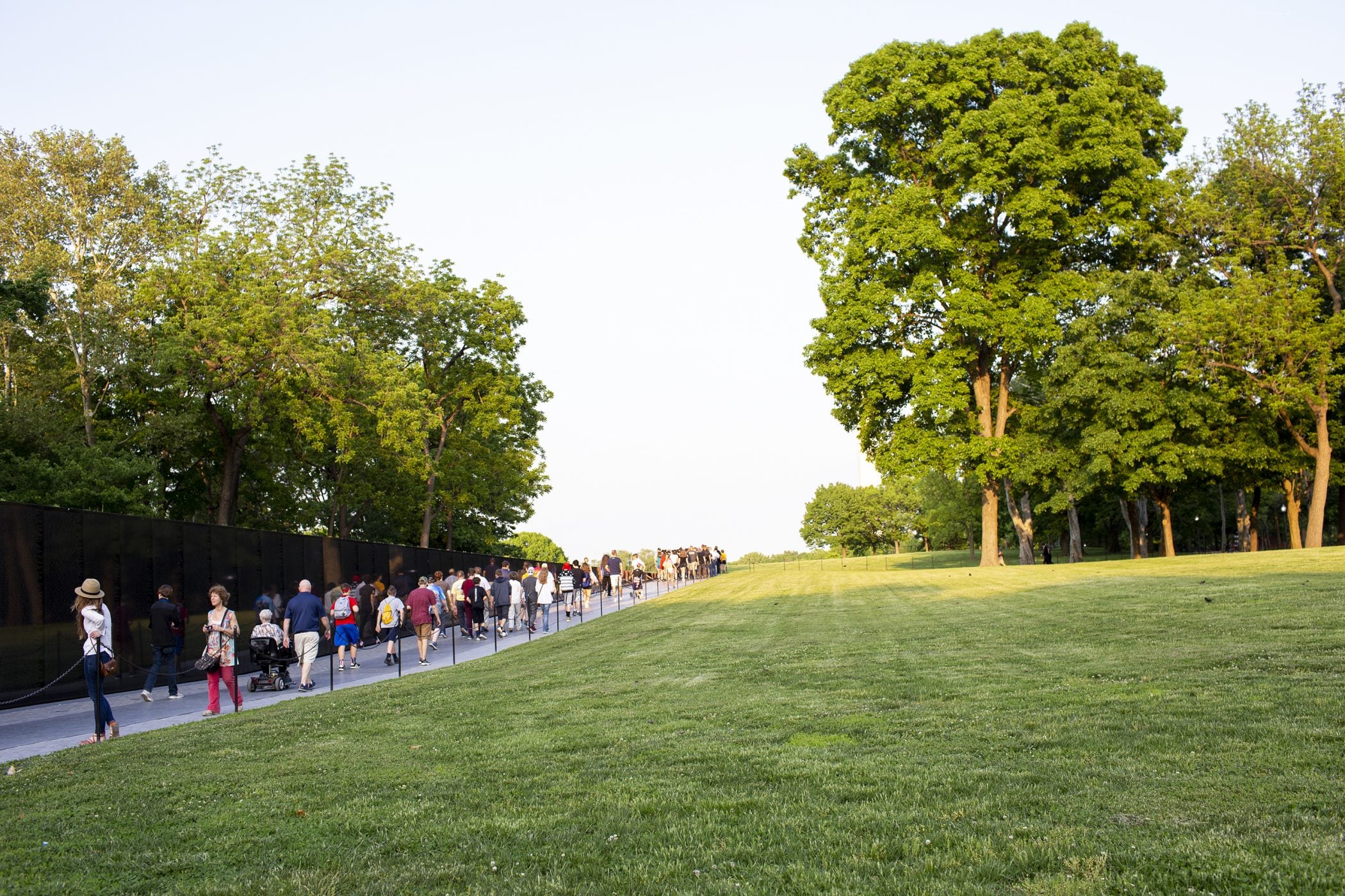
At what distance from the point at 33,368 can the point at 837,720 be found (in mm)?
38748

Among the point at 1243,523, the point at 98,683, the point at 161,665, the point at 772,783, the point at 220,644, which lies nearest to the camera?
the point at 772,783

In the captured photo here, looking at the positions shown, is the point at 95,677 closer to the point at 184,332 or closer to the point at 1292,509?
the point at 184,332

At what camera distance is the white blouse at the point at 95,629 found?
498 inches

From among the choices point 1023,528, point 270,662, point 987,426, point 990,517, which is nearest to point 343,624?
point 270,662

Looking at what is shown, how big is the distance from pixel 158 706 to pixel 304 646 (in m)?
2.45

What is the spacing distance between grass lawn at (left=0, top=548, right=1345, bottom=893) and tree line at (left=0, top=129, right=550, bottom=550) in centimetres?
2420

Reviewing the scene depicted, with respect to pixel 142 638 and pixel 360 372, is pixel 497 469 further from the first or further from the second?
pixel 142 638

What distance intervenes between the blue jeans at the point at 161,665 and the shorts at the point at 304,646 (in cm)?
200

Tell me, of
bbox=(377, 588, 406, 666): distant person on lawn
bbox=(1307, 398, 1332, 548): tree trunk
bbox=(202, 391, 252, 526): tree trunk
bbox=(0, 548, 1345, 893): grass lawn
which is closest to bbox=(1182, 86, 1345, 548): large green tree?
bbox=(1307, 398, 1332, 548): tree trunk

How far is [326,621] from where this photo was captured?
2539 centimetres

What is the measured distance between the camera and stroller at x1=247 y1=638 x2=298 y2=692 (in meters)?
18.2

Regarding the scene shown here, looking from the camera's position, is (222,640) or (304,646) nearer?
(222,640)

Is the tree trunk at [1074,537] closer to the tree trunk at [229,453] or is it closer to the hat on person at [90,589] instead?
the tree trunk at [229,453]

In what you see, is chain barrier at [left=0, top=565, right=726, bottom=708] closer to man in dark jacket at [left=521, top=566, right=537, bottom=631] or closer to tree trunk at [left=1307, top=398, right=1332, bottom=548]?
man in dark jacket at [left=521, top=566, right=537, bottom=631]
